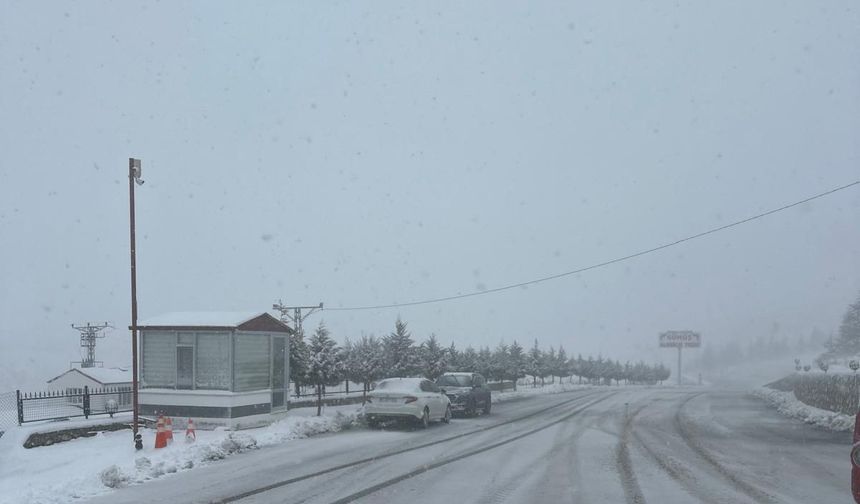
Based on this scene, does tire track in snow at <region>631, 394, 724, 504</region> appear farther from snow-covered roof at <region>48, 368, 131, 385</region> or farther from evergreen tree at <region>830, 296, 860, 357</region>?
evergreen tree at <region>830, 296, 860, 357</region>

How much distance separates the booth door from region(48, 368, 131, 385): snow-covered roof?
30707 mm

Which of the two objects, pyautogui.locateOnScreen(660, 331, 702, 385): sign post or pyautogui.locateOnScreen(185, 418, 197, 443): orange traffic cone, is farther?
pyautogui.locateOnScreen(660, 331, 702, 385): sign post

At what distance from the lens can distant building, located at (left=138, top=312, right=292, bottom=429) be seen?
19328mm

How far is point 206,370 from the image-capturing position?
64.6 ft

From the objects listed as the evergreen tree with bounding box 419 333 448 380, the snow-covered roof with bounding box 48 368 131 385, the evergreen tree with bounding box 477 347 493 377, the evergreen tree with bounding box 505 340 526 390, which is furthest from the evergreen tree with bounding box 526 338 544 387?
the snow-covered roof with bounding box 48 368 131 385

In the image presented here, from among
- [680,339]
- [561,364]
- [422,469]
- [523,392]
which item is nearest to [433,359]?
[523,392]

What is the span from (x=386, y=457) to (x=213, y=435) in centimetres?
601

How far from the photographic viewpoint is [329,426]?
Result: 65.8 feet


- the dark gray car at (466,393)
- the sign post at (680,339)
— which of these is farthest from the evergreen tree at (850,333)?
the dark gray car at (466,393)

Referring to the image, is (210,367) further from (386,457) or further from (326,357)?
(386,457)

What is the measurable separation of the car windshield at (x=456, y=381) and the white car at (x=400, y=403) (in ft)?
15.3

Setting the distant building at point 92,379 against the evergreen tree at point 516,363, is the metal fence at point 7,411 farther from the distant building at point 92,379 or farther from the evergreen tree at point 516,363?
the evergreen tree at point 516,363

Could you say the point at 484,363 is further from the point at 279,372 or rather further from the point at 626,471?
the point at 626,471

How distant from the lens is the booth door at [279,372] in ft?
71.2
